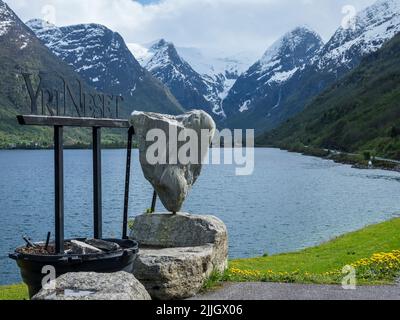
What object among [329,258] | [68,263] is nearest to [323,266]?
[329,258]

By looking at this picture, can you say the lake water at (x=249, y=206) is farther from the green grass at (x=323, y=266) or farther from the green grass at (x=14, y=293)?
the green grass at (x=14, y=293)

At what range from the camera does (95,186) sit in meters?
20.8

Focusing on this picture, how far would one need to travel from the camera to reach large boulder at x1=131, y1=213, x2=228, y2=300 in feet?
63.6

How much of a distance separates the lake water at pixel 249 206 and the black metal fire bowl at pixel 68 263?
29.8 m

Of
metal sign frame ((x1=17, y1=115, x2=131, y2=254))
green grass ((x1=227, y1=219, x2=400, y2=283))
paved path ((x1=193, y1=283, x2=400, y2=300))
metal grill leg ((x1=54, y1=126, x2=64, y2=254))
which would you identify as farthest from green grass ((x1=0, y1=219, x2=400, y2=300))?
metal grill leg ((x1=54, y1=126, x2=64, y2=254))

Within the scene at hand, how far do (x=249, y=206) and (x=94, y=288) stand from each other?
73.1m

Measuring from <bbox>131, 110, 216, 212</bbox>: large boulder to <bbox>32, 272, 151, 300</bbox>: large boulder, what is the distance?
7633 mm

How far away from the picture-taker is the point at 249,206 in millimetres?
87188

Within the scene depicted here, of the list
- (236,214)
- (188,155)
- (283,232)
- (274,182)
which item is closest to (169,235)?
(188,155)

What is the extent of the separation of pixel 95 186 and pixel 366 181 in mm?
113897

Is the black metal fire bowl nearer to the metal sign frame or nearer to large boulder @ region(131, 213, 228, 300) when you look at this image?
the metal sign frame

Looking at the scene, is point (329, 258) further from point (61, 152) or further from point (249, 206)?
point (249, 206)

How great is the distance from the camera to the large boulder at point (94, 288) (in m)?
14.3
